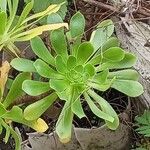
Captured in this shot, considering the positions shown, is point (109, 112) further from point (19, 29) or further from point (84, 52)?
point (19, 29)

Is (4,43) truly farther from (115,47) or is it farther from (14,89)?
(115,47)

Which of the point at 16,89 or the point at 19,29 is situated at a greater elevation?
the point at 19,29

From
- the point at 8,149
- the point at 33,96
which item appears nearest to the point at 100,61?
the point at 33,96

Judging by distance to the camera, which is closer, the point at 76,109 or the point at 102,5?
the point at 76,109

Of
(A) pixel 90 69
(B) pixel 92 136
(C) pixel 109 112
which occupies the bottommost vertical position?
(B) pixel 92 136

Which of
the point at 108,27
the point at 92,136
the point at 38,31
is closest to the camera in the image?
the point at 38,31

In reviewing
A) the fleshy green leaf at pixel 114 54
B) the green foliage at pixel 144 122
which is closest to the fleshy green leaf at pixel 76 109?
Result: the fleshy green leaf at pixel 114 54

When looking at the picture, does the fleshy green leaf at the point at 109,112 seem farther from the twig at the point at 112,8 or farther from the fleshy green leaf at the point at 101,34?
the twig at the point at 112,8

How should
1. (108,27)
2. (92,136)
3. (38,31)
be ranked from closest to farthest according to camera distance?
(38,31)
(108,27)
(92,136)

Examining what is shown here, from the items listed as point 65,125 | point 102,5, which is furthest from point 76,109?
point 102,5
